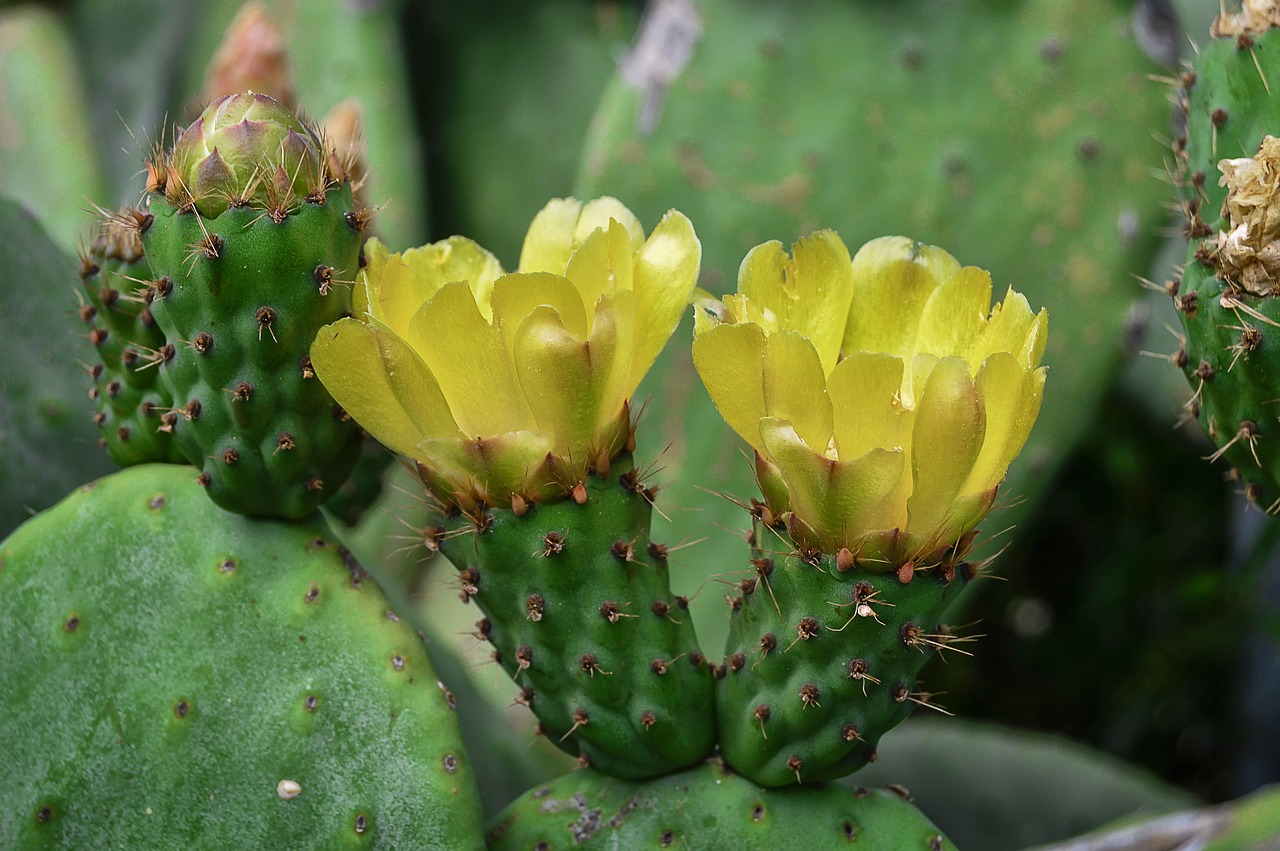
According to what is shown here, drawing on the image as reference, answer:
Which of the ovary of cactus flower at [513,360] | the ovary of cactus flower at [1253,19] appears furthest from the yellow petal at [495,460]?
the ovary of cactus flower at [1253,19]

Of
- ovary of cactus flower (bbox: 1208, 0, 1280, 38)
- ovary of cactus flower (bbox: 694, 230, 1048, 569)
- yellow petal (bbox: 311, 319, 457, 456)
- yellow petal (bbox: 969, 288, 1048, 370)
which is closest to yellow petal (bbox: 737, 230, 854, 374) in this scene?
ovary of cactus flower (bbox: 694, 230, 1048, 569)

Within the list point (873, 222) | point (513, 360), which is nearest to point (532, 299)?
point (513, 360)

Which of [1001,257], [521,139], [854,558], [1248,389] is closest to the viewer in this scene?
[854,558]

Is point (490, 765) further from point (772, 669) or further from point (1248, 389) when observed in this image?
point (1248, 389)

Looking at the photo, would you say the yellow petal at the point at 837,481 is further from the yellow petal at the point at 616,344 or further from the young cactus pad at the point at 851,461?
the yellow petal at the point at 616,344

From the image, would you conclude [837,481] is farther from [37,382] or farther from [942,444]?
[37,382]

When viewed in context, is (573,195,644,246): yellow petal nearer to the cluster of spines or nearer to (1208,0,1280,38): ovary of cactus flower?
the cluster of spines

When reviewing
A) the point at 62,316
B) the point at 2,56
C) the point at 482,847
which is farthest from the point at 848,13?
the point at 2,56
